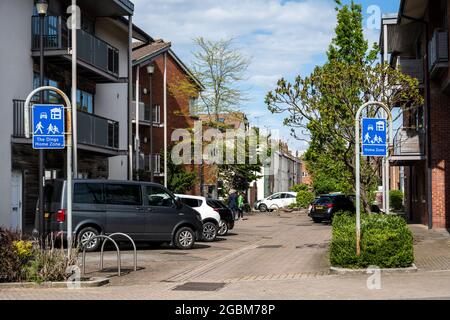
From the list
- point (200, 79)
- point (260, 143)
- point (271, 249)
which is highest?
point (200, 79)

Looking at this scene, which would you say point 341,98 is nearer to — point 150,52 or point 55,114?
point 55,114

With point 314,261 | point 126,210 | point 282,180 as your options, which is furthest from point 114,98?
point 282,180

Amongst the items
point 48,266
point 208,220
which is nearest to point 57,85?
point 208,220

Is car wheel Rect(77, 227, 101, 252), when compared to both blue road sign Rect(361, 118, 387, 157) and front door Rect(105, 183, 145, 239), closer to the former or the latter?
front door Rect(105, 183, 145, 239)

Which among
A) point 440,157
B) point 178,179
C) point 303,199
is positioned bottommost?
point 303,199

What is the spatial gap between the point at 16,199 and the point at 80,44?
6.61 m

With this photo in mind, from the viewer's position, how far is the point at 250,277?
13.5 m

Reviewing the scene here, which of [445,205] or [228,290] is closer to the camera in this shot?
[228,290]

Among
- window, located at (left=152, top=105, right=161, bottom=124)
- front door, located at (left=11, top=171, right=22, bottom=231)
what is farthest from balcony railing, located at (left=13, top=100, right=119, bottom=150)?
window, located at (left=152, top=105, right=161, bottom=124)

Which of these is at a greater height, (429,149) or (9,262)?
(429,149)

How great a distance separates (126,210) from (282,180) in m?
76.1

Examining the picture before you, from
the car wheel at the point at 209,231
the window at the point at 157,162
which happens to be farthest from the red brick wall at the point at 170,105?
the car wheel at the point at 209,231
